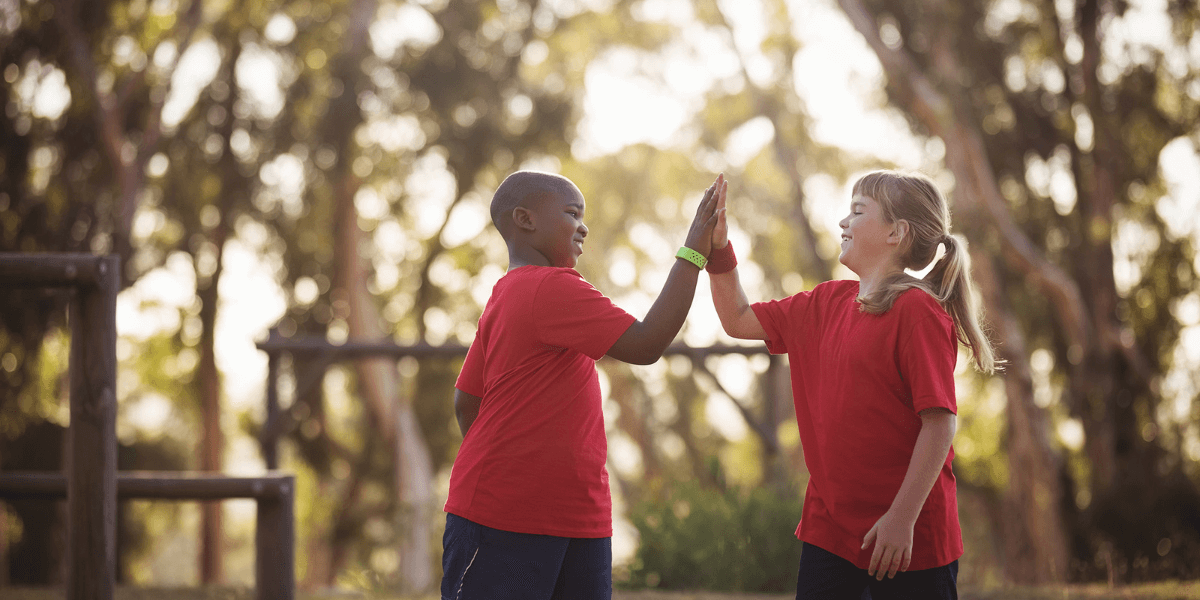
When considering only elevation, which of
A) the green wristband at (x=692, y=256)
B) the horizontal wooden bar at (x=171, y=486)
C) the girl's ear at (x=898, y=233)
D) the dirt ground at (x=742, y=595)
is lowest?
the dirt ground at (x=742, y=595)

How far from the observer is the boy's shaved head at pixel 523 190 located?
2.32 meters

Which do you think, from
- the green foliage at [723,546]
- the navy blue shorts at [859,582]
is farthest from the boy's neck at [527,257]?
the green foliage at [723,546]

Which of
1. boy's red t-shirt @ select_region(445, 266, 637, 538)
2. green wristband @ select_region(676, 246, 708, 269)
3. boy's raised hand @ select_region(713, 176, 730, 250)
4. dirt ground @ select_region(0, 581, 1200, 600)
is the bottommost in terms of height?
dirt ground @ select_region(0, 581, 1200, 600)

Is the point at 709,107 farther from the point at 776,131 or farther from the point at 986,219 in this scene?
the point at 986,219

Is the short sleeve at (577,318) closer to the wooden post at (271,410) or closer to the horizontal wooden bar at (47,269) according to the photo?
the horizontal wooden bar at (47,269)

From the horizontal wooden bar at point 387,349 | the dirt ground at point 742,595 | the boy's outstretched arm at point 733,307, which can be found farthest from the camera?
the horizontal wooden bar at point 387,349

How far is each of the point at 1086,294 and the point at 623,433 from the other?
11.3 m

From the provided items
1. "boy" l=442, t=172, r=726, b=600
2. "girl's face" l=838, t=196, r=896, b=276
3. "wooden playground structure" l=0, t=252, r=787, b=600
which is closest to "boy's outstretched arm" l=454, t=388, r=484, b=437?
"boy" l=442, t=172, r=726, b=600

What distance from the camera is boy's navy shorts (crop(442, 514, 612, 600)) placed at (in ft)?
6.95

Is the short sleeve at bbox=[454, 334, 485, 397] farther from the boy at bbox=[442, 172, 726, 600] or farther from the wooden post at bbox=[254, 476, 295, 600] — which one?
the wooden post at bbox=[254, 476, 295, 600]

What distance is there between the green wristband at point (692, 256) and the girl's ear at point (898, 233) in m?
0.46

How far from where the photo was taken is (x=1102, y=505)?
29.1 ft

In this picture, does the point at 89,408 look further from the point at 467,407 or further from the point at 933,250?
the point at 933,250

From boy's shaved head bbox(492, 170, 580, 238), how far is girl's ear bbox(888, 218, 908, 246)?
2.55 feet
